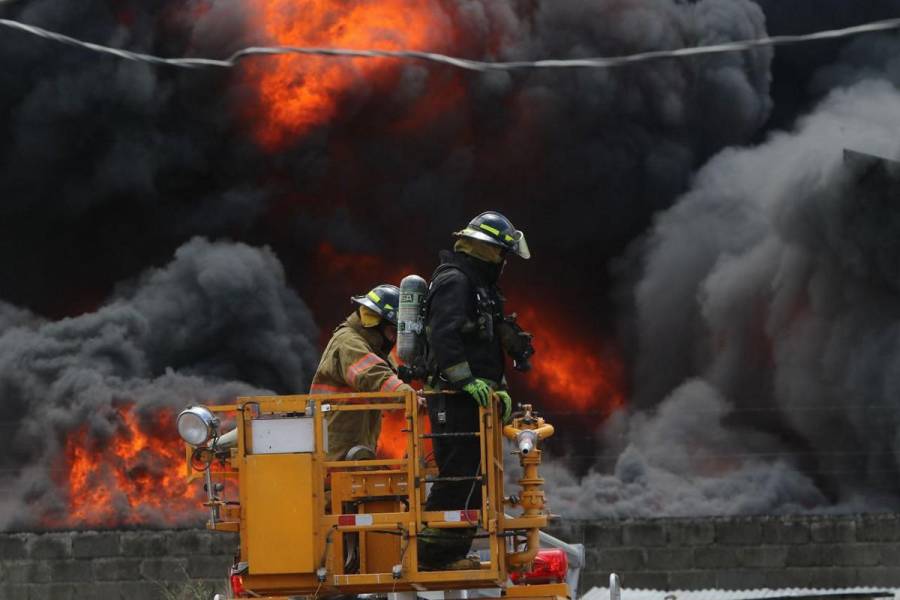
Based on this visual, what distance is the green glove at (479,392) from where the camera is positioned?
9414 mm

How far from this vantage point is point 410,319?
32.8ft

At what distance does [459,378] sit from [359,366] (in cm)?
181

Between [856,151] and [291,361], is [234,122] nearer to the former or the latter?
[291,361]

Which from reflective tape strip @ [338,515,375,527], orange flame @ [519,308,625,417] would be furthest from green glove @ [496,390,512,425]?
orange flame @ [519,308,625,417]

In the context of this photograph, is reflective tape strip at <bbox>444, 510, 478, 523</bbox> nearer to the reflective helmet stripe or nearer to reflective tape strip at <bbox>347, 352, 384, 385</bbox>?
the reflective helmet stripe

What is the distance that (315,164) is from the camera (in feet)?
62.3

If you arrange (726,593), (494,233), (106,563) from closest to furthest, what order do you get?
1. (494,233)
2. (726,593)
3. (106,563)

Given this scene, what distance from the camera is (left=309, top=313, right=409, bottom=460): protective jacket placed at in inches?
435

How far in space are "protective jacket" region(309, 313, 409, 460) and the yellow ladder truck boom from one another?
3.33ft

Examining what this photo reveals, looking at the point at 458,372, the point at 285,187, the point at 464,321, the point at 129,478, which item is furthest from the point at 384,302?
the point at 285,187

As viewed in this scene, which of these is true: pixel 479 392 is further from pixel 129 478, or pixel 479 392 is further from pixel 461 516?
pixel 129 478

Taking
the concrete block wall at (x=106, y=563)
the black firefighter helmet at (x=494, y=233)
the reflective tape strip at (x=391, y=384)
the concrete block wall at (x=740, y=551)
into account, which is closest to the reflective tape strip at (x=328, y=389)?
the reflective tape strip at (x=391, y=384)

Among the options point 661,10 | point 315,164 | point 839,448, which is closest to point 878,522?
point 839,448

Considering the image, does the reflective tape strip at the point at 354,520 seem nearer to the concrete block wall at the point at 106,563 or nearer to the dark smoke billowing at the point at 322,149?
the concrete block wall at the point at 106,563
